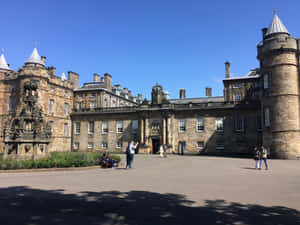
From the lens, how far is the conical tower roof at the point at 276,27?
29094mm

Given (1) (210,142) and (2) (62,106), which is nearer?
(1) (210,142)

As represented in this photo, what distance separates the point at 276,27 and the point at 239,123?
13.1 metres

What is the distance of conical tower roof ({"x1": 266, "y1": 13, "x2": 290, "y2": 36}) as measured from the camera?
95.5 feet

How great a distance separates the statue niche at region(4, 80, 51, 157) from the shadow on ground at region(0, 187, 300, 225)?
1127 centimetres

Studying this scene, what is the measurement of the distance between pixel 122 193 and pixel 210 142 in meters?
29.7

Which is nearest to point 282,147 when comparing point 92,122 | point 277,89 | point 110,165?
point 277,89

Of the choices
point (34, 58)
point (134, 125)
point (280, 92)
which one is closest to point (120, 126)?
point (134, 125)

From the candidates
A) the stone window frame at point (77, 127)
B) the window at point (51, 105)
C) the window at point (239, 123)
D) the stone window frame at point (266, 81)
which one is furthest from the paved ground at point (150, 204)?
the stone window frame at point (77, 127)

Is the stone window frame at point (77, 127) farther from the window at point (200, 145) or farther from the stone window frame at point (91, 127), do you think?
the window at point (200, 145)

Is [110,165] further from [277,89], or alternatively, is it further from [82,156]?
[277,89]

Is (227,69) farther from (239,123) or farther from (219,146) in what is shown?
(219,146)

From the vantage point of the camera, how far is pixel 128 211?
19.9 feet

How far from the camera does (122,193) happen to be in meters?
8.17

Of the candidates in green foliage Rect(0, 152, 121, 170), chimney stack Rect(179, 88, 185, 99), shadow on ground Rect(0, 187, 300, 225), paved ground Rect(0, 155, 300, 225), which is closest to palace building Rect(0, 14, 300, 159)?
chimney stack Rect(179, 88, 185, 99)
